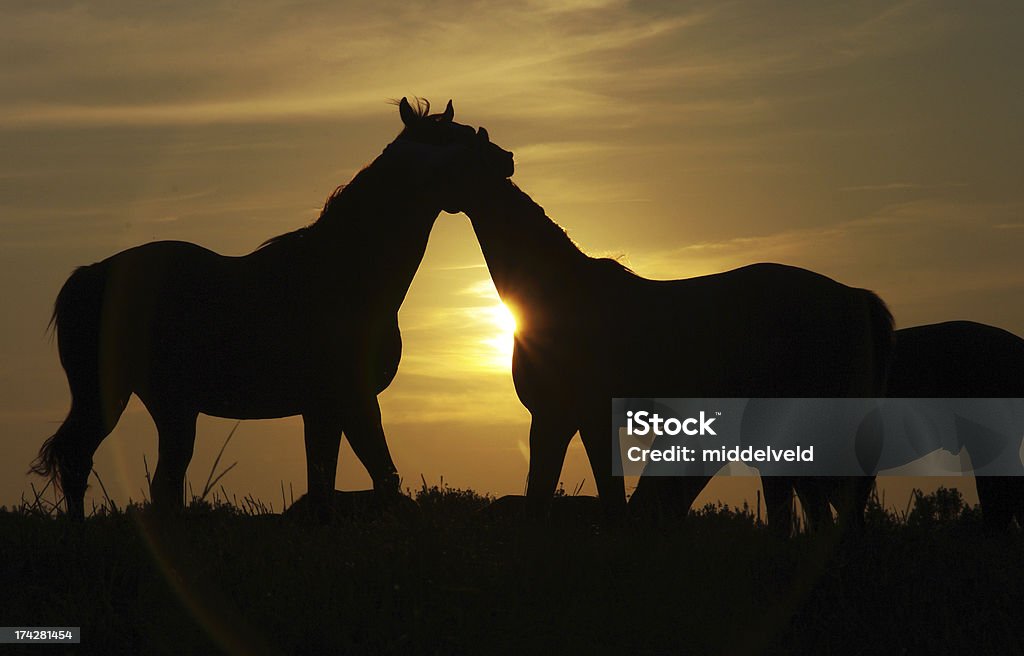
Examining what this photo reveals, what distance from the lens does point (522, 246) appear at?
9.09 m

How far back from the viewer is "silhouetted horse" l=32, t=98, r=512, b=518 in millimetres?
8930

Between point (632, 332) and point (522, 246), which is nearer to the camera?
point (632, 332)

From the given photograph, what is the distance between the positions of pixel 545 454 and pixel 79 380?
4.00 metres

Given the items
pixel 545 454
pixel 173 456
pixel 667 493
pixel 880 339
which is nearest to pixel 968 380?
pixel 880 339

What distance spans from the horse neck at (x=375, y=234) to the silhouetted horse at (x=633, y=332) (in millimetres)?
520

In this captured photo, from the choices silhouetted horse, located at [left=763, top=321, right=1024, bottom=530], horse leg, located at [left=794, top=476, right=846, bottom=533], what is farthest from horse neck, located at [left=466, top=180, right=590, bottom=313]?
silhouetted horse, located at [left=763, top=321, right=1024, bottom=530]

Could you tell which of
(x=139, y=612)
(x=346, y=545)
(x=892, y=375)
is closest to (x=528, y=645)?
(x=346, y=545)

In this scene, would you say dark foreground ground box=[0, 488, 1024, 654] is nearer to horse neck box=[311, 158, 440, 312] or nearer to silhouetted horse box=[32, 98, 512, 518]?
silhouetted horse box=[32, 98, 512, 518]

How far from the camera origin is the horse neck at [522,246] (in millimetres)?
9055

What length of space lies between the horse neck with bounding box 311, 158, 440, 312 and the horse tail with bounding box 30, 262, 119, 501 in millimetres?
2179

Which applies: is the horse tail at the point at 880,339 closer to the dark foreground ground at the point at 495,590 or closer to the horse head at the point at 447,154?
the dark foreground ground at the point at 495,590

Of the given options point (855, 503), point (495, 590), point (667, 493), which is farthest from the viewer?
point (855, 503)

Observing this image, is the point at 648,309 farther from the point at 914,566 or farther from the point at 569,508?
the point at 914,566

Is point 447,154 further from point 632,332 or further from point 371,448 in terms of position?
point 371,448
